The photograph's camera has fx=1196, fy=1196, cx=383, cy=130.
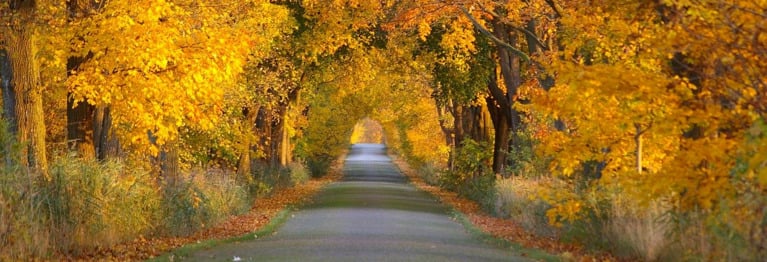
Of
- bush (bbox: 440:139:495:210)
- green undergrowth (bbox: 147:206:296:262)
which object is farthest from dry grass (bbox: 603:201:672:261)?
bush (bbox: 440:139:495:210)

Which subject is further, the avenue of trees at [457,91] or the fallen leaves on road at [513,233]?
the fallen leaves on road at [513,233]

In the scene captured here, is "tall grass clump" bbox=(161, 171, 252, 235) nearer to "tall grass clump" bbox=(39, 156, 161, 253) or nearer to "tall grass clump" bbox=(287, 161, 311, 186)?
"tall grass clump" bbox=(39, 156, 161, 253)

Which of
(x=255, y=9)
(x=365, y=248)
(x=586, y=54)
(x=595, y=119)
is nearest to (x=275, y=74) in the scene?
(x=255, y=9)

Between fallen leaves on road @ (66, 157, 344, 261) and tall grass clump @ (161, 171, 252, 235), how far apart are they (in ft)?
0.86

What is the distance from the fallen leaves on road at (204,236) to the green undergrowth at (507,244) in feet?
15.7

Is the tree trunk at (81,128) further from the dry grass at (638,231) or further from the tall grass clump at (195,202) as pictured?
the dry grass at (638,231)

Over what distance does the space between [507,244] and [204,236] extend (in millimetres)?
6015

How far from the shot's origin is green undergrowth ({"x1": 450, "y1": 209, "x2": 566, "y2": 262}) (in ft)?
62.0

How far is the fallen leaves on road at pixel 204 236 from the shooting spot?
59.4 feet

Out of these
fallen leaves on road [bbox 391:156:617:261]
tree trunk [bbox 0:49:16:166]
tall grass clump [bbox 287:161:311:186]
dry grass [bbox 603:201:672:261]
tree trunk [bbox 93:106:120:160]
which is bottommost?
tall grass clump [bbox 287:161:311:186]

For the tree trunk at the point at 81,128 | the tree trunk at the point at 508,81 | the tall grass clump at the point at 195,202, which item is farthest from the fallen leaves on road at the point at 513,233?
the tree trunk at the point at 81,128

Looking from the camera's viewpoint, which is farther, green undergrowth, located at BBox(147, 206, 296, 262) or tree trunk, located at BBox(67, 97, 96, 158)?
tree trunk, located at BBox(67, 97, 96, 158)

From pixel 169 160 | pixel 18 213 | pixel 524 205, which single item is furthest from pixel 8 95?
pixel 524 205

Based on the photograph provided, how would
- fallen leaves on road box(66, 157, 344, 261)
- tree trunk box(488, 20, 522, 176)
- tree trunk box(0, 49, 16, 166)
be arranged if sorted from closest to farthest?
1. fallen leaves on road box(66, 157, 344, 261)
2. tree trunk box(0, 49, 16, 166)
3. tree trunk box(488, 20, 522, 176)
